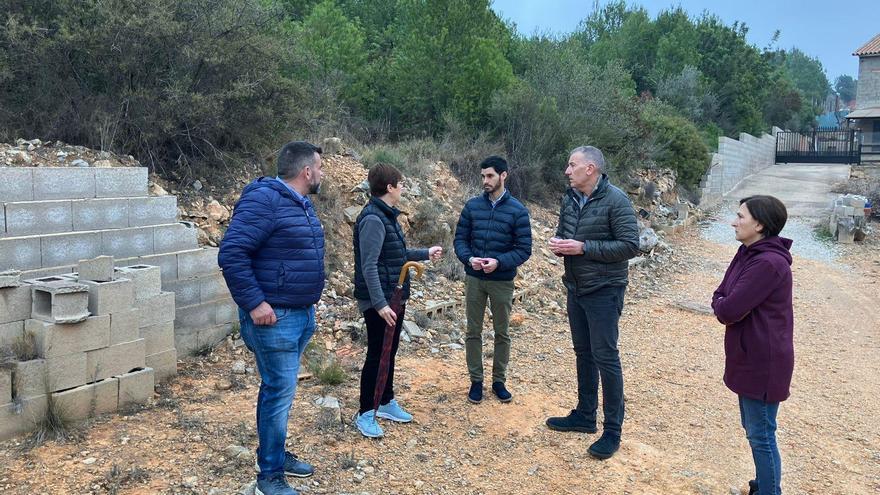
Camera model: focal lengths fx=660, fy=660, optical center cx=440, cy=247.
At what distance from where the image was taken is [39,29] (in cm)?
712

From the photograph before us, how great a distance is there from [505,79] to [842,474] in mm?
10979

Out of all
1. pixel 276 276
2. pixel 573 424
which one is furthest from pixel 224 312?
pixel 573 424

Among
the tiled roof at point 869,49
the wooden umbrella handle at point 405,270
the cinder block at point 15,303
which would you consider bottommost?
the cinder block at point 15,303

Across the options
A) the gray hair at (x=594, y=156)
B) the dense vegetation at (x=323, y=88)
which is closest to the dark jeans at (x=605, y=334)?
the gray hair at (x=594, y=156)

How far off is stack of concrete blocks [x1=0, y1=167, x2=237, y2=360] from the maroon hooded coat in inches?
158

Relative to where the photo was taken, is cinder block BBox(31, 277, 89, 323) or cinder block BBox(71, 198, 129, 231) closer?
cinder block BBox(31, 277, 89, 323)

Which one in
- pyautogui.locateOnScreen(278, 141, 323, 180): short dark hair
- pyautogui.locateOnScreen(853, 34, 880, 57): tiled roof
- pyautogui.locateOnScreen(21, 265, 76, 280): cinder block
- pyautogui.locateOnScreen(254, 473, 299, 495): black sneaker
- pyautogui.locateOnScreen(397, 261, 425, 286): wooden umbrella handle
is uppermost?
pyautogui.locateOnScreen(853, 34, 880, 57): tiled roof

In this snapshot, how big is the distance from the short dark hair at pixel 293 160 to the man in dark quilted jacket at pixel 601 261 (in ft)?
5.33

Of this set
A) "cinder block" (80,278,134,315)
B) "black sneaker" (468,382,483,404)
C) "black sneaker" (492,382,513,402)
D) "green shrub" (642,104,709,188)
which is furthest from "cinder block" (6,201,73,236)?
"green shrub" (642,104,709,188)

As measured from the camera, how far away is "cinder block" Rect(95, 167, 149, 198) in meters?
5.46

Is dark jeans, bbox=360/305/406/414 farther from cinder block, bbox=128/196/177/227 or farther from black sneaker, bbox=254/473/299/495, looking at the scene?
cinder block, bbox=128/196/177/227

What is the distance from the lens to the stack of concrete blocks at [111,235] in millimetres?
4891

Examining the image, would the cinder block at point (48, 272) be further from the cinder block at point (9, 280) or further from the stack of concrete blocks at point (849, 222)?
the stack of concrete blocks at point (849, 222)

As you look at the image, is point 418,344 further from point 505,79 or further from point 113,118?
point 505,79
